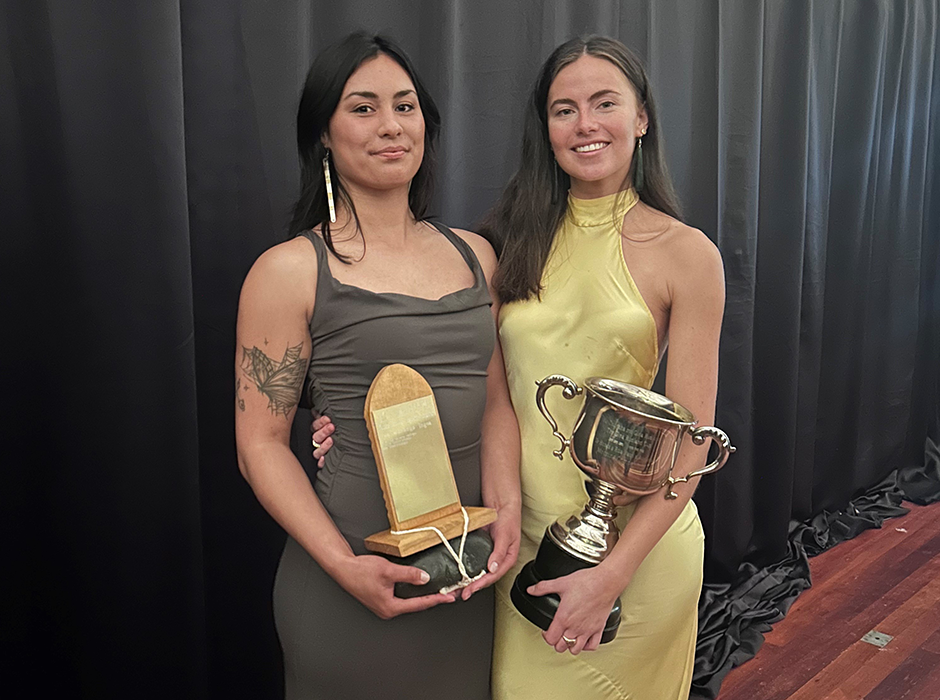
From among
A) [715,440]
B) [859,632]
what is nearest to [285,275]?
[715,440]

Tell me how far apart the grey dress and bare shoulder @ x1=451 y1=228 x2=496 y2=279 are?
0.13 m

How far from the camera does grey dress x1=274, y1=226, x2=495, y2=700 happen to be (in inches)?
47.1

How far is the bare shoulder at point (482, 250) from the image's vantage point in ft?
4.64

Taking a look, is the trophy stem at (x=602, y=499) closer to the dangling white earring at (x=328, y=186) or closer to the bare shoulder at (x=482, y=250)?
the bare shoulder at (x=482, y=250)

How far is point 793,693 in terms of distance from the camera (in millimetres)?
2400

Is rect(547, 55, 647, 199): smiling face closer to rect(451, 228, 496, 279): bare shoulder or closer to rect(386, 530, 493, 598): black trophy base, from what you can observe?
rect(451, 228, 496, 279): bare shoulder

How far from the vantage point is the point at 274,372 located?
1193 millimetres

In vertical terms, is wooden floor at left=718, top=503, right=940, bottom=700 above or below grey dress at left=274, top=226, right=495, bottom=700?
below

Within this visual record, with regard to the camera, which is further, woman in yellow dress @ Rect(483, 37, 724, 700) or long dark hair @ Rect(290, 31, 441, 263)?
woman in yellow dress @ Rect(483, 37, 724, 700)

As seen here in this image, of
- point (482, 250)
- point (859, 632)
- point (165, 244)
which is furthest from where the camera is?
point (859, 632)

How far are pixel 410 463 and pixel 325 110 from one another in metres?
0.52

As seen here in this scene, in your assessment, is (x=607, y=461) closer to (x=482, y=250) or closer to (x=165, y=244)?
(x=482, y=250)

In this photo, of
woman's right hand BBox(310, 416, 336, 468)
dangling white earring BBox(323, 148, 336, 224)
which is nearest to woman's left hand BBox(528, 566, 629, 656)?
woman's right hand BBox(310, 416, 336, 468)

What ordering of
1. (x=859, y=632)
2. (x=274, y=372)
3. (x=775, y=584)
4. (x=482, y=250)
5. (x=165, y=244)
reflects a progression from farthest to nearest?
(x=775, y=584)
(x=859, y=632)
(x=165, y=244)
(x=482, y=250)
(x=274, y=372)
